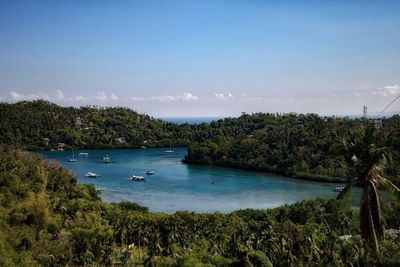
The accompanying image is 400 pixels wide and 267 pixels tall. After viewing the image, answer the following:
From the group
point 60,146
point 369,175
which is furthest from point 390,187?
point 60,146

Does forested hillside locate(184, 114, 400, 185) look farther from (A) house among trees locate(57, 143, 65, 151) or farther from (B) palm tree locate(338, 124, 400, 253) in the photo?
(B) palm tree locate(338, 124, 400, 253)

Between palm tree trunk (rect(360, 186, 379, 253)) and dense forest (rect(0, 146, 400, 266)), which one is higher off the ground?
palm tree trunk (rect(360, 186, 379, 253))

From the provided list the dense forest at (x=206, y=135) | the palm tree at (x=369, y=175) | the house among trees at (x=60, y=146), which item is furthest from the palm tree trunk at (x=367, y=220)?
the house among trees at (x=60, y=146)

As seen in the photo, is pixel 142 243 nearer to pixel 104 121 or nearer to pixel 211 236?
pixel 211 236

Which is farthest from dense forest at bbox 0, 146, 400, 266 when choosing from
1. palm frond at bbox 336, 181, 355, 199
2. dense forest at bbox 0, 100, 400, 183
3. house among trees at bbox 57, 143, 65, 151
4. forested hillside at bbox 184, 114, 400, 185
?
house among trees at bbox 57, 143, 65, 151

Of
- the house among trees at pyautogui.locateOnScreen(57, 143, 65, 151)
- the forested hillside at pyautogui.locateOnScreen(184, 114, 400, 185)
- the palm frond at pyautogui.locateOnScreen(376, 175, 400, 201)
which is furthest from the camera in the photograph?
the house among trees at pyautogui.locateOnScreen(57, 143, 65, 151)

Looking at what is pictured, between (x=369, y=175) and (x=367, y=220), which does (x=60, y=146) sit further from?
(x=369, y=175)

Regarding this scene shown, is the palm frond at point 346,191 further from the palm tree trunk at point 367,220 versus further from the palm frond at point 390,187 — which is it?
the palm frond at point 390,187
